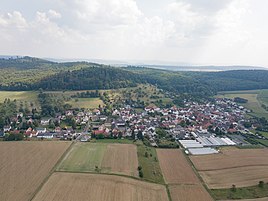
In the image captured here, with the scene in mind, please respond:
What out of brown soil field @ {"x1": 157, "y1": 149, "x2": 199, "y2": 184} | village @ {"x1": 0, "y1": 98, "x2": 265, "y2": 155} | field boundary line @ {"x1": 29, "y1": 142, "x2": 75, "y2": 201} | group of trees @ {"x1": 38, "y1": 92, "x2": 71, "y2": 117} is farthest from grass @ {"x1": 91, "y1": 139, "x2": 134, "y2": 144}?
group of trees @ {"x1": 38, "y1": 92, "x2": 71, "y2": 117}

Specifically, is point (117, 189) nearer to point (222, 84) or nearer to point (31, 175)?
point (31, 175)

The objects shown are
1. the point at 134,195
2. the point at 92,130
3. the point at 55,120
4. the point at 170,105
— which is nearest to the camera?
the point at 134,195

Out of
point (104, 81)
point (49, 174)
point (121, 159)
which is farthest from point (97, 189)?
point (104, 81)

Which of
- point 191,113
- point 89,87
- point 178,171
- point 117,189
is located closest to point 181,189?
point 178,171

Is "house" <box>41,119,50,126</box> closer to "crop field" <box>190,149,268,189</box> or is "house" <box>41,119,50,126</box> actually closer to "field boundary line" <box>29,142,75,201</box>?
"field boundary line" <box>29,142,75,201</box>

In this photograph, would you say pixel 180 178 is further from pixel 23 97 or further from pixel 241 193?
pixel 23 97

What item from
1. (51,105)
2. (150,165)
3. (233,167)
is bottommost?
(51,105)
